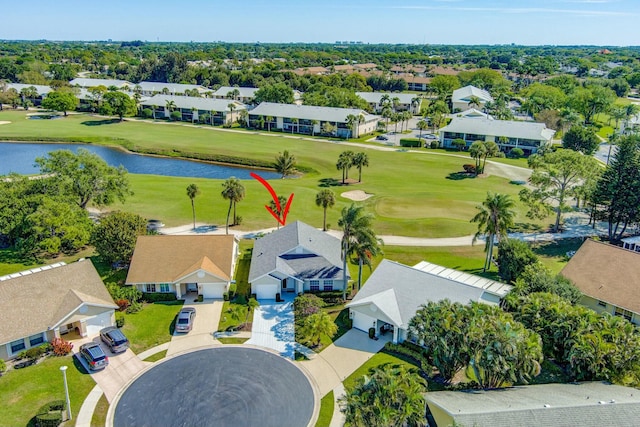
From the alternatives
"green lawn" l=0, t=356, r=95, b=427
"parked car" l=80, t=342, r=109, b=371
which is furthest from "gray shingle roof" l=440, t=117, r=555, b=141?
"green lawn" l=0, t=356, r=95, b=427

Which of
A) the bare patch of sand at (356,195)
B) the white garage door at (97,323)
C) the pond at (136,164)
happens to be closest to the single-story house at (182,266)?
the white garage door at (97,323)

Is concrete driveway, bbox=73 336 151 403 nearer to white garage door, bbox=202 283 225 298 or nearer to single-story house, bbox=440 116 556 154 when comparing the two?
white garage door, bbox=202 283 225 298

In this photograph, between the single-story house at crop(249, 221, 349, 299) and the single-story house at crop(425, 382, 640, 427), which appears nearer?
the single-story house at crop(425, 382, 640, 427)

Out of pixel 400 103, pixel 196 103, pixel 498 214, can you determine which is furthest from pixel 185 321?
pixel 400 103

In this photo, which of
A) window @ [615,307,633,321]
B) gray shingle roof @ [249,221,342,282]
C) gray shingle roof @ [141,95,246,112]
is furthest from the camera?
gray shingle roof @ [141,95,246,112]

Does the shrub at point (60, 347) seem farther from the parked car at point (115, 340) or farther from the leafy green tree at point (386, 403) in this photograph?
the leafy green tree at point (386, 403)

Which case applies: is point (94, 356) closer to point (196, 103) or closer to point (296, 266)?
point (296, 266)
